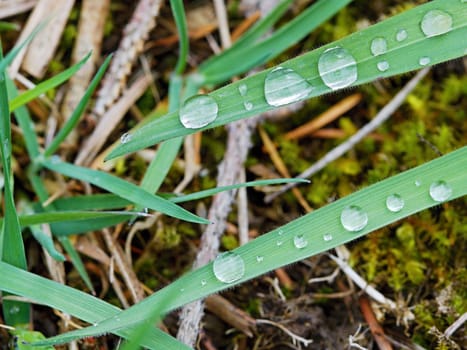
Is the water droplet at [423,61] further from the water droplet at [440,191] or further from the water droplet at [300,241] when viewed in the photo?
the water droplet at [300,241]

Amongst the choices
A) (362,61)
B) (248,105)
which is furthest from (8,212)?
(362,61)

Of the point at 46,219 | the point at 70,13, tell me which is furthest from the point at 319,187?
the point at 70,13

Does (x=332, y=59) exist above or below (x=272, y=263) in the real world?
above

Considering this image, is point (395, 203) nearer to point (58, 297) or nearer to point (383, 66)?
point (383, 66)

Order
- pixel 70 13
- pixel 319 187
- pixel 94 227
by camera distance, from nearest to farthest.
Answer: pixel 94 227 < pixel 319 187 < pixel 70 13

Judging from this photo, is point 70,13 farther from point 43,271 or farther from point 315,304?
point 315,304

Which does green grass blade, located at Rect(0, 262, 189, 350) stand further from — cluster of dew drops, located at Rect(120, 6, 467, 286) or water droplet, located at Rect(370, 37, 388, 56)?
water droplet, located at Rect(370, 37, 388, 56)
